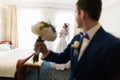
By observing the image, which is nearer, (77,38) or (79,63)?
(79,63)

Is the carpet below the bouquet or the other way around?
below

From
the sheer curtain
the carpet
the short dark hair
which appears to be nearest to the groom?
the short dark hair

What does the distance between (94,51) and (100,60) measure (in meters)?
0.08

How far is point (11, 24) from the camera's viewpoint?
6922mm

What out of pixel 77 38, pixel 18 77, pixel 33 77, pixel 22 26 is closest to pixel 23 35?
pixel 22 26

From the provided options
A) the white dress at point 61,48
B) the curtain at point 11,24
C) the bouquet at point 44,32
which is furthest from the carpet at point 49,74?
the bouquet at point 44,32

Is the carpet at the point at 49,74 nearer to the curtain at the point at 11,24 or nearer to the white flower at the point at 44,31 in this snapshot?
the curtain at the point at 11,24

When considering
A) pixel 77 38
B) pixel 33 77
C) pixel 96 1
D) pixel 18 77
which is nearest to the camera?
pixel 96 1

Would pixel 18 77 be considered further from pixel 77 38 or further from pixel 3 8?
pixel 3 8

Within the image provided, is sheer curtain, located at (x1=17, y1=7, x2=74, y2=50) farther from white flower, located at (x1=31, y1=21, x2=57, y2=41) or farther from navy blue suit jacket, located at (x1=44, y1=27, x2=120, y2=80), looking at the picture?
navy blue suit jacket, located at (x1=44, y1=27, x2=120, y2=80)

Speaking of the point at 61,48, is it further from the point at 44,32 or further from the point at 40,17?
the point at 44,32

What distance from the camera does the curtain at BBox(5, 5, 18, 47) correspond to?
688 cm

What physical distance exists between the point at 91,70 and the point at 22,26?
645 centimetres

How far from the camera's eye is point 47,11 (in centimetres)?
712
